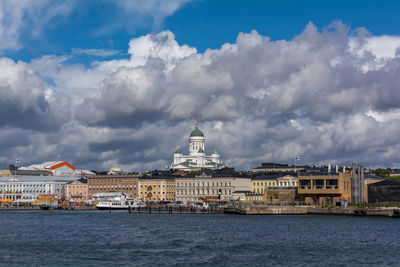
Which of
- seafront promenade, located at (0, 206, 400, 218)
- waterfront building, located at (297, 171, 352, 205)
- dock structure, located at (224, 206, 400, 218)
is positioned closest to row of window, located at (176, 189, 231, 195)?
seafront promenade, located at (0, 206, 400, 218)

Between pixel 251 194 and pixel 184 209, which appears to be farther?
pixel 251 194

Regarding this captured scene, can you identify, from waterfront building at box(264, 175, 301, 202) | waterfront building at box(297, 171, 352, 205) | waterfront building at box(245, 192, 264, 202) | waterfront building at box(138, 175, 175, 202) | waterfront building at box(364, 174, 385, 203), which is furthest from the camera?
waterfront building at box(138, 175, 175, 202)

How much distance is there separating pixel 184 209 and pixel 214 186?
4656cm

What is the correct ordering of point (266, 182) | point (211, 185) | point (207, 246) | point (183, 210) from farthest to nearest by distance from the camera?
point (211, 185)
point (266, 182)
point (183, 210)
point (207, 246)

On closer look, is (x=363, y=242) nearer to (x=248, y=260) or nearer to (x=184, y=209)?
(x=248, y=260)

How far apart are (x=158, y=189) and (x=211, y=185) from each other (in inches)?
676

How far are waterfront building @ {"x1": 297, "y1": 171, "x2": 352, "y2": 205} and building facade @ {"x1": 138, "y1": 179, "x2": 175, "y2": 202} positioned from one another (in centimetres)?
7437

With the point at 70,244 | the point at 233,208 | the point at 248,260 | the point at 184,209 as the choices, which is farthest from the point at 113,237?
the point at 184,209

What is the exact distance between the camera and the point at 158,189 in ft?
608

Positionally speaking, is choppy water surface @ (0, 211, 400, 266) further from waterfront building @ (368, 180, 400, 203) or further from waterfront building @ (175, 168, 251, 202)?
waterfront building @ (175, 168, 251, 202)

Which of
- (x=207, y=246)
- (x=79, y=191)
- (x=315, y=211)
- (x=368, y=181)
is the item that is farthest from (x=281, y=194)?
(x=79, y=191)

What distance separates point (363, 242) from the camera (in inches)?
2317

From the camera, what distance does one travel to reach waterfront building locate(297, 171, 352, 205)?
364 feet

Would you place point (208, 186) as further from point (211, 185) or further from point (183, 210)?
point (183, 210)
